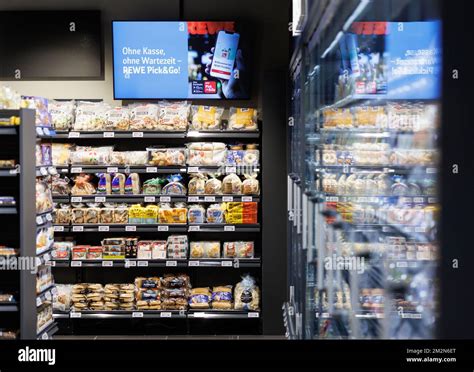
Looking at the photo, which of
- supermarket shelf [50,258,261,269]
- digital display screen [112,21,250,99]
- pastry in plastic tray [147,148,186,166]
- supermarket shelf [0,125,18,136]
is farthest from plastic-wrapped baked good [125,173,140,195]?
supermarket shelf [0,125,18,136]

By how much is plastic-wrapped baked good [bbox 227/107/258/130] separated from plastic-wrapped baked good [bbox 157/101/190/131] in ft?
1.15

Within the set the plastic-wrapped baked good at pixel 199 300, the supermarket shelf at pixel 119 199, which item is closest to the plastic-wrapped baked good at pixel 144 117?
the supermarket shelf at pixel 119 199

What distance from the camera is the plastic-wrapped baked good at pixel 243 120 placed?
5.49 metres

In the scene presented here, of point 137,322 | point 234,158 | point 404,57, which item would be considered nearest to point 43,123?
point 404,57

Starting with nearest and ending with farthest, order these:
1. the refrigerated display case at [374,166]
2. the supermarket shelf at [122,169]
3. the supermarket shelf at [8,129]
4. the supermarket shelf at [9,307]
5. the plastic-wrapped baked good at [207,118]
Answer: the refrigerated display case at [374,166] → the supermarket shelf at [8,129] → the supermarket shelf at [9,307] → the supermarket shelf at [122,169] → the plastic-wrapped baked good at [207,118]

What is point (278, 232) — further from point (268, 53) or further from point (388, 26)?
point (388, 26)

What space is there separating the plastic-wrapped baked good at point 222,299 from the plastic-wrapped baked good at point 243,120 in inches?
49.1

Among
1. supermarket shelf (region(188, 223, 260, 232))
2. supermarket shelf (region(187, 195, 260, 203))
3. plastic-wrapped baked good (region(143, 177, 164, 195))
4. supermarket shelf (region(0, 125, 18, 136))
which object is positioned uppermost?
supermarket shelf (region(0, 125, 18, 136))

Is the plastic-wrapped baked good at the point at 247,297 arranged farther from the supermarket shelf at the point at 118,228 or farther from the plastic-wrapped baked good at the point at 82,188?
the plastic-wrapped baked good at the point at 82,188

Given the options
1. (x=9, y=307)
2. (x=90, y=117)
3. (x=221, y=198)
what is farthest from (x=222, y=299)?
(x=9, y=307)

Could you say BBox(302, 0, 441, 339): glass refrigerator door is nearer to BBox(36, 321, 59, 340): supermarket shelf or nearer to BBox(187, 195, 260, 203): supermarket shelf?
BBox(36, 321, 59, 340): supermarket shelf

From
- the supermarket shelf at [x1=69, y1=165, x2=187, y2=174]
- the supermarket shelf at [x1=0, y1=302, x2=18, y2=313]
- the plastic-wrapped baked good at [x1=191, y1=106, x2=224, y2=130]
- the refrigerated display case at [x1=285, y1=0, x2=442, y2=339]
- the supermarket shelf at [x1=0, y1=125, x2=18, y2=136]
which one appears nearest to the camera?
the refrigerated display case at [x1=285, y1=0, x2=442, y2=339]

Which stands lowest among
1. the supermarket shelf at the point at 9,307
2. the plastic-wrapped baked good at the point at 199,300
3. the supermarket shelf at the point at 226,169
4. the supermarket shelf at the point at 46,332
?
the plastic-wrapped baked good at the point at 199,300

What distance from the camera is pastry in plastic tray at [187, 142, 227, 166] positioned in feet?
17.9
